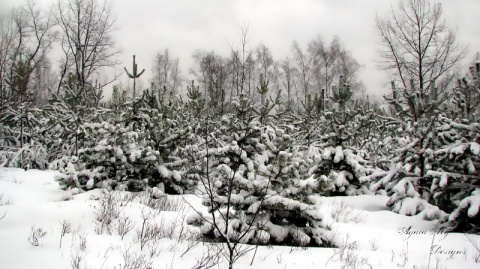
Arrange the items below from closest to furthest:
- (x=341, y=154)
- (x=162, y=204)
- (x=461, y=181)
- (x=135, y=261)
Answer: (x=135, y=261), (x=461, y=181), (x=162, y=204), (x=341, y=154)

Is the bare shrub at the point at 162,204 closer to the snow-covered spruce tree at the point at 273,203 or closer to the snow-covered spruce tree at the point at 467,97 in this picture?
the snow-covered spruce tree at the point at 273,203

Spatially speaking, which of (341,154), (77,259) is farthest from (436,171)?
(77,259)

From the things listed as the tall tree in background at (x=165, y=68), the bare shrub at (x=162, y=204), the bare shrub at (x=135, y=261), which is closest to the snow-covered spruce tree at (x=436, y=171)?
the bare shrub at (x=162, y=204)

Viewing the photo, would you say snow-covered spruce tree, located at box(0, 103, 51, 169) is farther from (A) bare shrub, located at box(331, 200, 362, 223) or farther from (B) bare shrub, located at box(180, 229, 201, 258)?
(A) bare shrub, located at box(331, 200, 362, 223)

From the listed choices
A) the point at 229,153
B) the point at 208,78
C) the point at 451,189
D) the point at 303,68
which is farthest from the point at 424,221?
the point at 208,78

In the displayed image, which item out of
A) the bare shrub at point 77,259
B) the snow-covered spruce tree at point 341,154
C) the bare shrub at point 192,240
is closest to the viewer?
the bare shrub at point 77,259

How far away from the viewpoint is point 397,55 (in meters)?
21.8

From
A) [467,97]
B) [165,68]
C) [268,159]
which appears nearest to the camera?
[268,159]

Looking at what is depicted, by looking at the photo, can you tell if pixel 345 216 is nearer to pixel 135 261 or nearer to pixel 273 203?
pixel 273 203

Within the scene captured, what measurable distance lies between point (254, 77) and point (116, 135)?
2835 cm

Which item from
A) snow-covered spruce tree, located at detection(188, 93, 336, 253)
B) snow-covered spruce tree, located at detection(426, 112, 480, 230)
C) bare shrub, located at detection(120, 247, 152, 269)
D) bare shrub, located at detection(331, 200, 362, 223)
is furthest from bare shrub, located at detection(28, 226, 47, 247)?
snow-covered spruce tree, located at detection(426, 112, 480, 230)

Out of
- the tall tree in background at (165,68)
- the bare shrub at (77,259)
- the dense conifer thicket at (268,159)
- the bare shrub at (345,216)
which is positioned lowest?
the bare shrub at (345,216)

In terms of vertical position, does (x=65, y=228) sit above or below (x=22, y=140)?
below

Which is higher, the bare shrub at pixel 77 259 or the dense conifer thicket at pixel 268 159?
the dense conifer thicket at pixel 268 159
